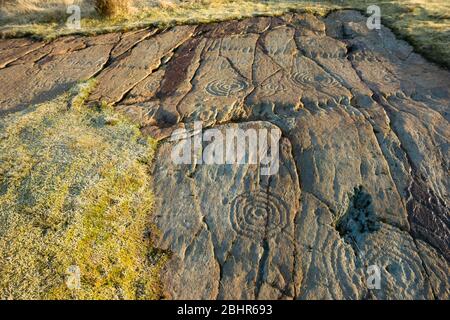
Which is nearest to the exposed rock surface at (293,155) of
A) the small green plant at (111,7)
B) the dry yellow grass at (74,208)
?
the dry yellow grass at (74,208)

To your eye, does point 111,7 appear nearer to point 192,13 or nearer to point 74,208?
point 192,13

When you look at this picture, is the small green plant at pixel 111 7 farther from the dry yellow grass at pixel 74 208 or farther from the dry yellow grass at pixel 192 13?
the dry yellow grass at pixel 74 208

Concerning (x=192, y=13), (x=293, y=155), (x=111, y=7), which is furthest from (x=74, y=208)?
(x=192, y=13)

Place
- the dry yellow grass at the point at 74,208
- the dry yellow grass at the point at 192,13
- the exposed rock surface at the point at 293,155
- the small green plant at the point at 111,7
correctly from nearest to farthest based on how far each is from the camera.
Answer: the dry yellow grass at the point at 74,208 < the exposed rock surface at the point at 293,155 < the dry yellow grass at the point at 192,13 < the small green plant at the point at 111,7

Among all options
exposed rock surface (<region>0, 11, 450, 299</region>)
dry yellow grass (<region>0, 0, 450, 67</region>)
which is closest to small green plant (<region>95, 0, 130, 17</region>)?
dry yellow grass (<region>0, 0, 450, 67</region>)

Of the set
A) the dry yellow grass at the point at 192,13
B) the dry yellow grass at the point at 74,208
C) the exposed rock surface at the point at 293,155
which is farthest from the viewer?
the dry yellow grass at the point at 192,13

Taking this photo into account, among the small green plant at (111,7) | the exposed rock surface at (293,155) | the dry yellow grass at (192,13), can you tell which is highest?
the small green plant at (111,7)
